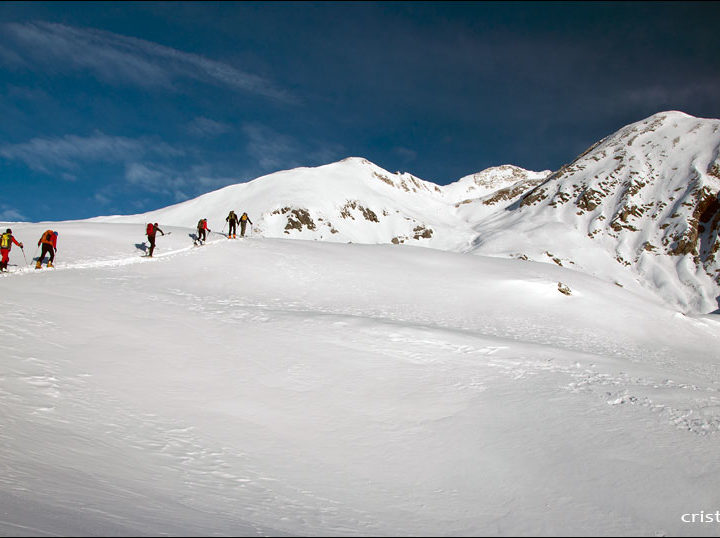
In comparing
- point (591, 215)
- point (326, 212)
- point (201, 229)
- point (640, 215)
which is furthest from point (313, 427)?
point (640, 215)

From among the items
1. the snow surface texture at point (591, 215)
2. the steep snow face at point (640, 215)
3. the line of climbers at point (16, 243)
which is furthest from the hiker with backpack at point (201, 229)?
the steep snow face at point (640, 215)

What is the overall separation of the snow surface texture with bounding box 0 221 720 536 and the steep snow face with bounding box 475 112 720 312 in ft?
319

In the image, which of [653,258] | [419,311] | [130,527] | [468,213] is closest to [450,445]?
[130,527]

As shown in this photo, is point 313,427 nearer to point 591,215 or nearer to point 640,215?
point 591,215

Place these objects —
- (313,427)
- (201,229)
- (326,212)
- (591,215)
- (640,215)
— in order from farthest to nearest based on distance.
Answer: (326,212), (591,215), (640,215), (201,229), (313,427)

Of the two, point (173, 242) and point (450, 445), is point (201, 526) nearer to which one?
point (450, 445)

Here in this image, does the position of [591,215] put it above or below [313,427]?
above

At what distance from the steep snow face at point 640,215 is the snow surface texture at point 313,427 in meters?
97.1

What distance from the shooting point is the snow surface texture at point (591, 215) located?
332ft

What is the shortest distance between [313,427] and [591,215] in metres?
131

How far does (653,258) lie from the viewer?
338 feet

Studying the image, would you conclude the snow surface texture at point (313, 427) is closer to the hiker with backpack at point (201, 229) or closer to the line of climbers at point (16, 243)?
the line of climbers at point (16, 243)

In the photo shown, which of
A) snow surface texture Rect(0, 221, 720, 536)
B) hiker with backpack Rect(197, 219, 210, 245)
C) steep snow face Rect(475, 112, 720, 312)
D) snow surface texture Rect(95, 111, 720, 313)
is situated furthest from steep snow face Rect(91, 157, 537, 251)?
snow surface texture Rect(0, 221, 720, 536)

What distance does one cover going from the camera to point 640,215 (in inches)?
4515
